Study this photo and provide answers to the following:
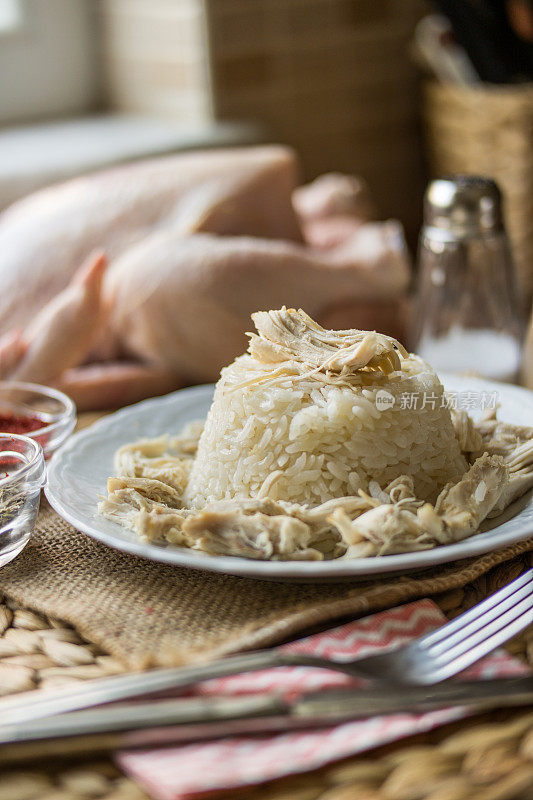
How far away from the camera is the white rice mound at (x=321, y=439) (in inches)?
31.4

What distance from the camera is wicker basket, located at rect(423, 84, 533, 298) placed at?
2084 mm

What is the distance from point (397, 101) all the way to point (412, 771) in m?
2.24

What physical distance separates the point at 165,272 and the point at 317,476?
67cm

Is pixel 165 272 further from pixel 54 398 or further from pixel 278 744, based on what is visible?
pixel 278 744

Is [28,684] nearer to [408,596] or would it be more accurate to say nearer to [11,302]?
[408,596]

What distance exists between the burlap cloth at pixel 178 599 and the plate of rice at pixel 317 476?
0.09 feet

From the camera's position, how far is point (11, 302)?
4.83 ft

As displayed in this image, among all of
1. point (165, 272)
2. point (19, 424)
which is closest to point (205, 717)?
point (19, 424)

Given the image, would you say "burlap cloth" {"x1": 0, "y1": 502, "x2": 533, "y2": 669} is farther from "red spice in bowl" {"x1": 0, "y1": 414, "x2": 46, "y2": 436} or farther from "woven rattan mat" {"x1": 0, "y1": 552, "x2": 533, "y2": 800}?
"red spice in bowl" {"x1": 0, "y1": 414, "x2": 46, "y2": 436}

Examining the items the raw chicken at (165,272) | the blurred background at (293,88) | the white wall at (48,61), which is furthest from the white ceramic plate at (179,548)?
the white wall at (48,61)

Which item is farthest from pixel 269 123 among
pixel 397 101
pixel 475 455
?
pixel 475 455

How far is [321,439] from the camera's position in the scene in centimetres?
80

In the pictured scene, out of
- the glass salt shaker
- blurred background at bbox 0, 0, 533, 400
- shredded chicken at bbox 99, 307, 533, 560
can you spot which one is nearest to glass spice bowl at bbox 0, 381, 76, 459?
shredded chicken at bbox 99, 307, 533, 560

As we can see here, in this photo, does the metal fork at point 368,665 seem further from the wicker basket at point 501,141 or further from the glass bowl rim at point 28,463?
the wicker basket at point 501,141
